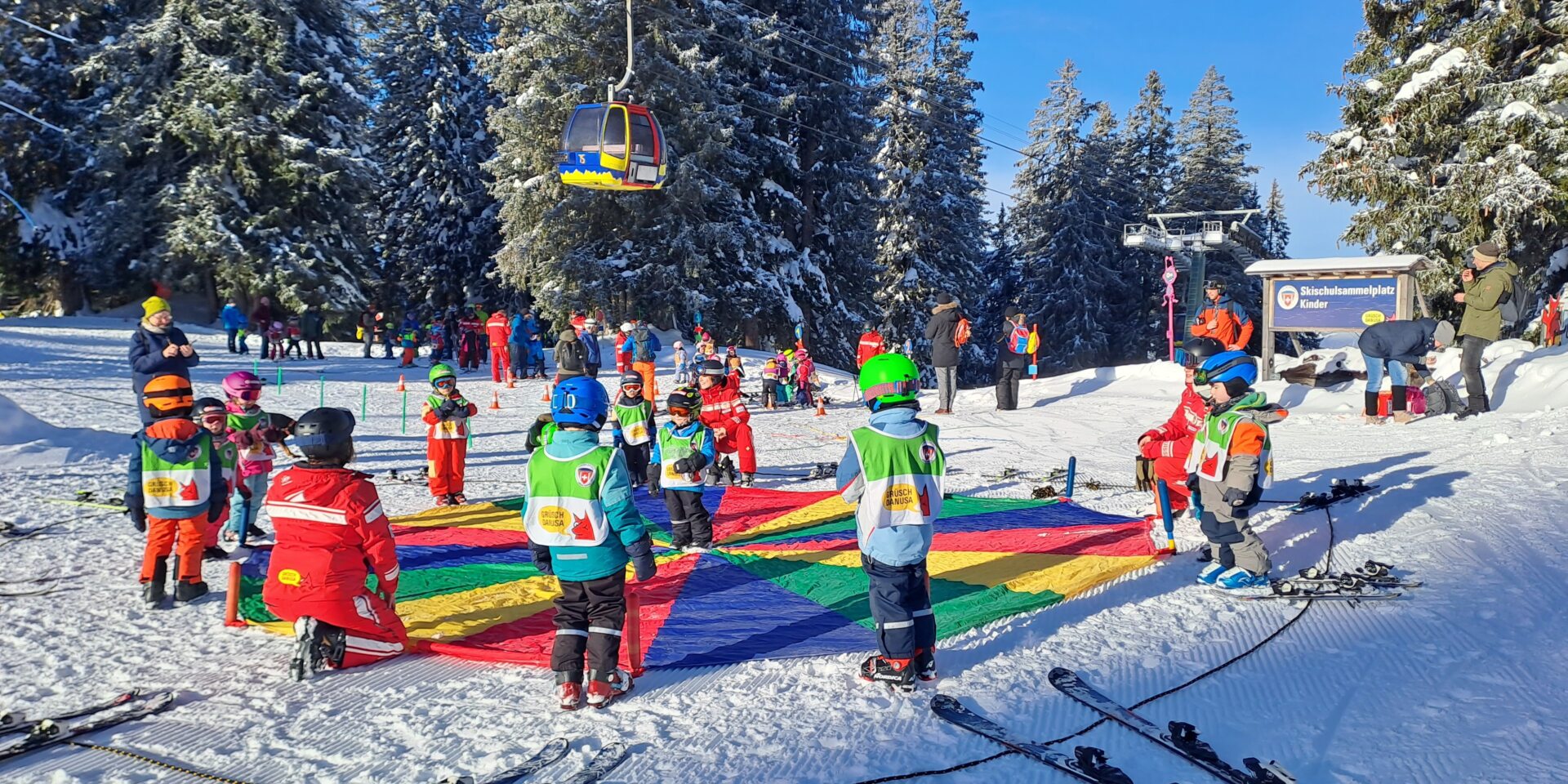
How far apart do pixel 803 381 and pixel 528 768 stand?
49.7ft

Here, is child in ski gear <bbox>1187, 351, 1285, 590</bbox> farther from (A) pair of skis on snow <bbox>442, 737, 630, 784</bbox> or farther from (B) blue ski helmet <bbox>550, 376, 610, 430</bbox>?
(A) pair of skis on snow <bbox>442, 737, 630, 784</bbox>

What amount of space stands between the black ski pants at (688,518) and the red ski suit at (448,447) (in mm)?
2547

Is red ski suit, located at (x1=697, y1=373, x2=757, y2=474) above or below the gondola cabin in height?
below

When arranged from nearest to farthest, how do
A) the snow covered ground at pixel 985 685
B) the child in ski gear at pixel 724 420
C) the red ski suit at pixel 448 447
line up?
the snow covered ground at pixel 985 685 < the red ski suit at pixel 448 447 < the child in ski gear at pixel 724 420

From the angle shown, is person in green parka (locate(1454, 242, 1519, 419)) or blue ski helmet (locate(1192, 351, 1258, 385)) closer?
blue ski helmet (locate(1192, 351, 1258, 385))

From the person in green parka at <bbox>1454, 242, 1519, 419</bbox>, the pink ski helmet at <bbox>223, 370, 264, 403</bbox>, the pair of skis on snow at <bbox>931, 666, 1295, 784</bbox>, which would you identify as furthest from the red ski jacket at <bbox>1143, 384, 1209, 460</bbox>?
the person in green parka at <bbox>1454, 242, 1519, 419</bbox>

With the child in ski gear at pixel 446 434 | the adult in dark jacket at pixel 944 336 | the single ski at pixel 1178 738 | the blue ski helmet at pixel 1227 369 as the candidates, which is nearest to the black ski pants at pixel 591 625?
the single ski at pixel 1178 738

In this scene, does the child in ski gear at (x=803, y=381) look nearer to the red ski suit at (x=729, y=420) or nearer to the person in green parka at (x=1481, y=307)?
the red ski suit at (x=729, y=420)

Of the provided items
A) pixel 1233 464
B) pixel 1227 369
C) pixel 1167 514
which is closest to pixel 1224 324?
pixel 1167 514

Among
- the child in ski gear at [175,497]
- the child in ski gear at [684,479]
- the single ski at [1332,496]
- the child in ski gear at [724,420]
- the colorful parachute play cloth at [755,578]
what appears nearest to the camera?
the colorful parachute play cloth at [755,578]

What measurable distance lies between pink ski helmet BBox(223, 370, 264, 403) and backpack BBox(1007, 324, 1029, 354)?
1264 cm

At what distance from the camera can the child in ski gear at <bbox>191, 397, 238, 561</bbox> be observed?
605 cm

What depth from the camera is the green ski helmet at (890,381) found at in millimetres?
4598

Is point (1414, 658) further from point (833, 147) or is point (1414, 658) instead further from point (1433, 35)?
point (833, 147)
